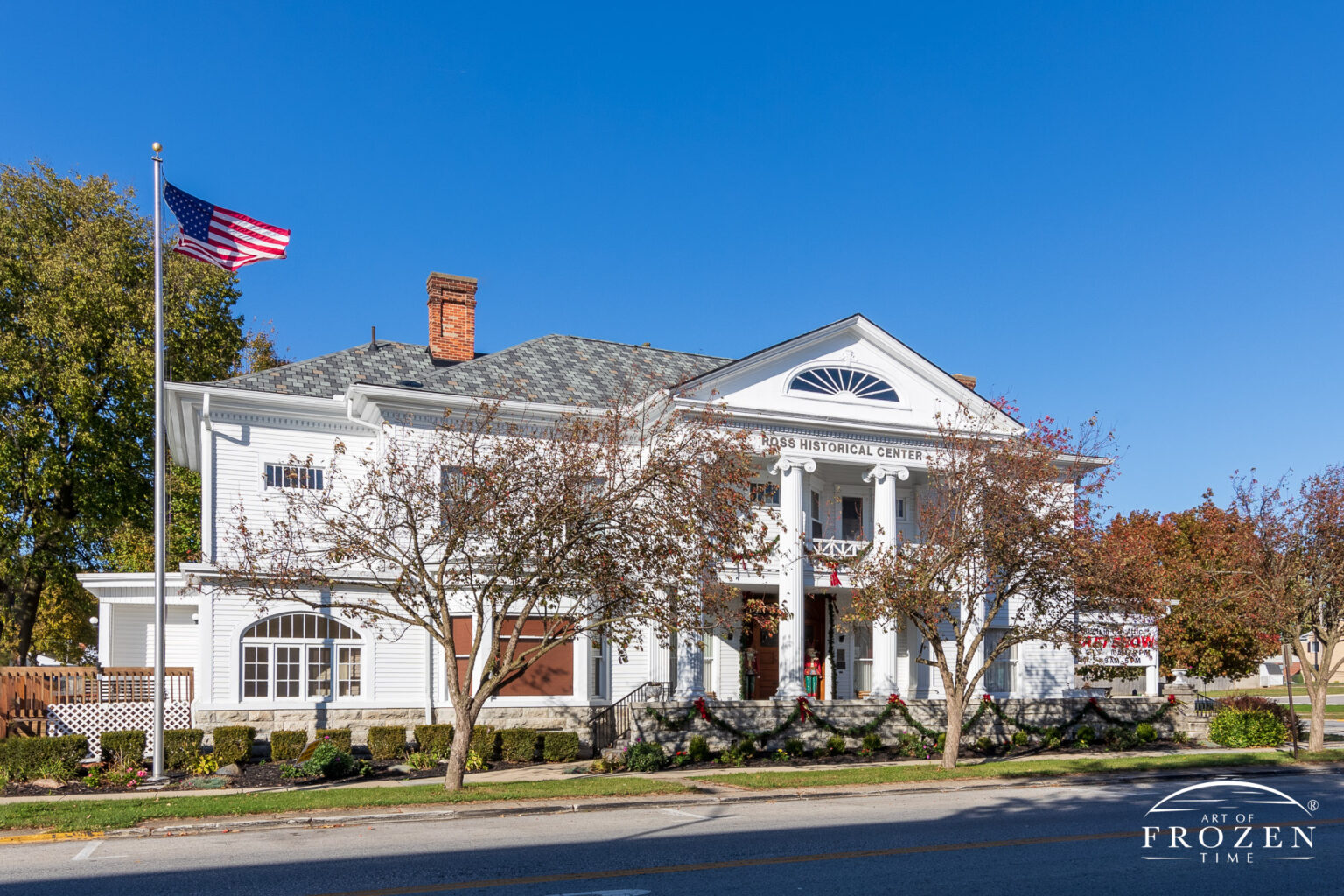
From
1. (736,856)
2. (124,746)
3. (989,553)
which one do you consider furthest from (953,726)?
(124,746)

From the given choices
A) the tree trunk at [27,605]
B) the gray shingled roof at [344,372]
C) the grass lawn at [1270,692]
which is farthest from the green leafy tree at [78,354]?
the grass lawn at [1270,692]

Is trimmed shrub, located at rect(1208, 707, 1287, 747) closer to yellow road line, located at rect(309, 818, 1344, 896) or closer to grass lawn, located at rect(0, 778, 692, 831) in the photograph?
yellow road line, located at rect(309, 818, 1344, 896)

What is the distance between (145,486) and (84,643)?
1287 inches

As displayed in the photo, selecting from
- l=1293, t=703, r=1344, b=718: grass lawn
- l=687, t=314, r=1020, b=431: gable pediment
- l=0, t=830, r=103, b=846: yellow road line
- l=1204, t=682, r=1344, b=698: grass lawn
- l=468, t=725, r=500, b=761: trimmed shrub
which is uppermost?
l=687, t=314, r=1020, b=431: gable pediment

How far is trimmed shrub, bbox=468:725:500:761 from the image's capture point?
23.6m

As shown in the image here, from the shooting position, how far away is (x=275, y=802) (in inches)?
639

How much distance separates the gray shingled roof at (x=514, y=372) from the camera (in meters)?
27.3

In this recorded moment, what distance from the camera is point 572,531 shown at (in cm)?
1794

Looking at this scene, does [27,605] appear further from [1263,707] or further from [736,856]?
[1263,707]

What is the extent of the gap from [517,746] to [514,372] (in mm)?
9902

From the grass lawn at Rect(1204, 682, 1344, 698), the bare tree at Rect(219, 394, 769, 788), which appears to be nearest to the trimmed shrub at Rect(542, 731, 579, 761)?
the bare tree at Rect(219, 394, 769, 788)

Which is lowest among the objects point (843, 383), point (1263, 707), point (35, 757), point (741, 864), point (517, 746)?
point (1263, 707)

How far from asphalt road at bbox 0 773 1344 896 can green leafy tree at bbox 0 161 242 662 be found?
2353cm

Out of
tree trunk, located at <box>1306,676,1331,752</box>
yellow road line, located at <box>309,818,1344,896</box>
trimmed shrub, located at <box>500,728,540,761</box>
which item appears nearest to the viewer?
yellow road line, located at <box>309,818,1344,896</box>
